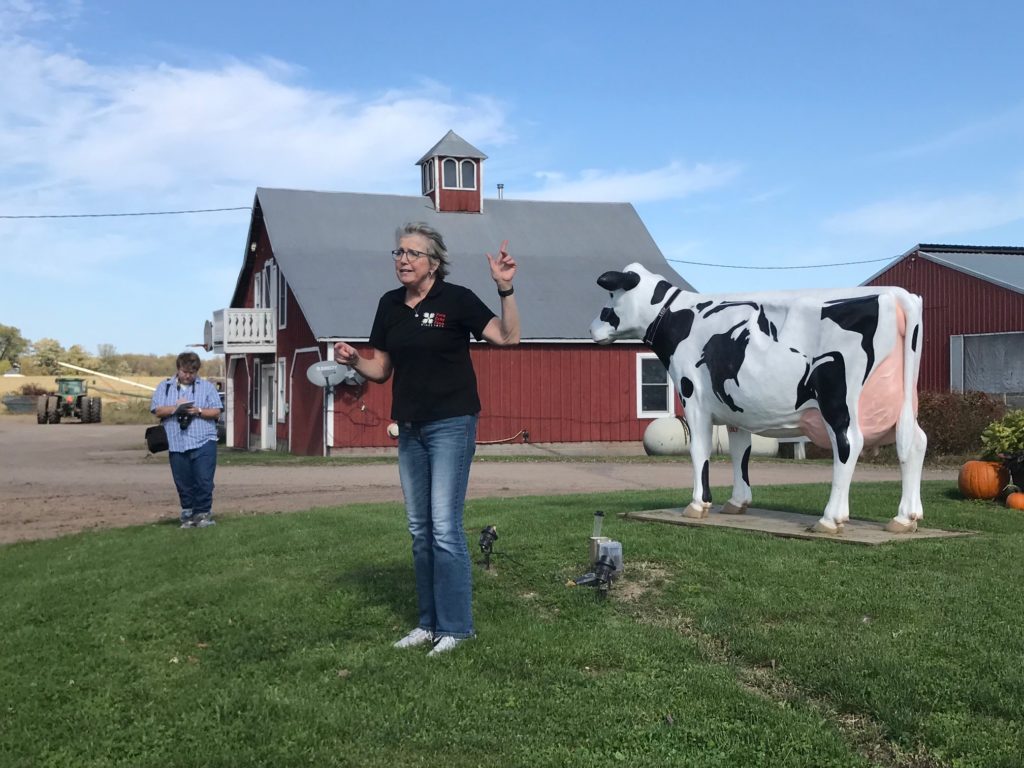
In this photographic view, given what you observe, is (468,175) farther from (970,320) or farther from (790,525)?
(790,525)

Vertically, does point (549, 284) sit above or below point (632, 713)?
above

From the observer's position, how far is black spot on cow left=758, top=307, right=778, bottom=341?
336 inches

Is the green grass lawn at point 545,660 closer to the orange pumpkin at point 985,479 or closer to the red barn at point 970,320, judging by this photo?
the orange pumpkin at point 985,479

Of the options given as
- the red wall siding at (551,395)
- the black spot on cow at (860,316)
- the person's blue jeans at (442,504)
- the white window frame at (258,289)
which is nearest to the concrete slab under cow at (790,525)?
the black spot on cow at (860,316)

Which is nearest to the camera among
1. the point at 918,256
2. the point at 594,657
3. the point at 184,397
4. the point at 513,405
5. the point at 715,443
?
the point at 594,657

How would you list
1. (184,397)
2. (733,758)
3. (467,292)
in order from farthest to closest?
(184,397), (467,292), (733,758)

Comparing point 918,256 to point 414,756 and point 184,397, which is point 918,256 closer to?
point 184,397

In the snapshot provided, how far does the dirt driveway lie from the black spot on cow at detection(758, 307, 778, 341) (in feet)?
12.1

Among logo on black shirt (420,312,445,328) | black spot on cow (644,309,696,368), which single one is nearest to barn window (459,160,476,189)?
black spot on cow (644,309,696,368)

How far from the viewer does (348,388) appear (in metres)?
24.6

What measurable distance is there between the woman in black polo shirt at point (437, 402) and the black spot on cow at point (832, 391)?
3.55 m

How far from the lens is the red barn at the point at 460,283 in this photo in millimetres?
25078

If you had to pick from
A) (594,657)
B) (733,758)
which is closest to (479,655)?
(594,657)

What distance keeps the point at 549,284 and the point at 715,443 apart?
6577 millimetres
